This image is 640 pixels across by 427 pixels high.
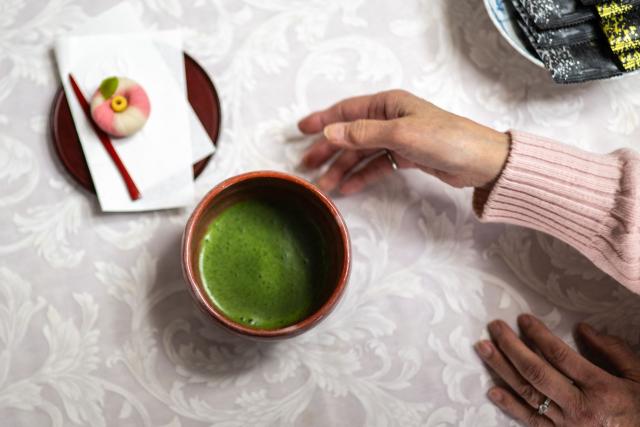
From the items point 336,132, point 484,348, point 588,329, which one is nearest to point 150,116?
point 336,132

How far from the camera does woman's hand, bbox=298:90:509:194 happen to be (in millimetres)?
650

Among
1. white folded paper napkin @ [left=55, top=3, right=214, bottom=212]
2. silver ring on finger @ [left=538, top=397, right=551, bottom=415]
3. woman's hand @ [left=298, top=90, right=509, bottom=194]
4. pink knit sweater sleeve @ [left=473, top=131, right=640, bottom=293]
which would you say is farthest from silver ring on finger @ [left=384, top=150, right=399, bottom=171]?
silver ring on finger @ [left=538, top=397, right=551, bottom=415]

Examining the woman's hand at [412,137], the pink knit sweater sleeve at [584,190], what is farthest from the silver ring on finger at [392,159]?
the pink knit sweater sleeve at [584,190]

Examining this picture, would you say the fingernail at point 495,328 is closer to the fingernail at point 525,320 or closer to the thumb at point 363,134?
the fingernail at point 525,320

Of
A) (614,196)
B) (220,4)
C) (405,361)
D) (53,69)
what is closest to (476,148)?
(614,196)

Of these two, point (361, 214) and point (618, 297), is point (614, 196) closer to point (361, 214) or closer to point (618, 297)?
point (618, 297)

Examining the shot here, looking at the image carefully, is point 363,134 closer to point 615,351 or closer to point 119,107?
point 119,107

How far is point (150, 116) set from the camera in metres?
0.72

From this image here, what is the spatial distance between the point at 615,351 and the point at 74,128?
769mm

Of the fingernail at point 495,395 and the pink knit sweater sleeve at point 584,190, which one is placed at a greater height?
the pink knit sweater sleeve at point 584,190

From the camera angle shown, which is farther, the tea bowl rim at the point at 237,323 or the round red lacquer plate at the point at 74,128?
the round red lacquer plate at the point at 74,128

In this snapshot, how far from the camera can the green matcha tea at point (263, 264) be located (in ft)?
2.16

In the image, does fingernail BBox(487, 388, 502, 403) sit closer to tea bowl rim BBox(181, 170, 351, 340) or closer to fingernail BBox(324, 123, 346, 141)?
tea bowl rim BBox(181, 170, 351, 340)

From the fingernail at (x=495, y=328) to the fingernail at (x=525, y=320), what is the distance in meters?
0.03
